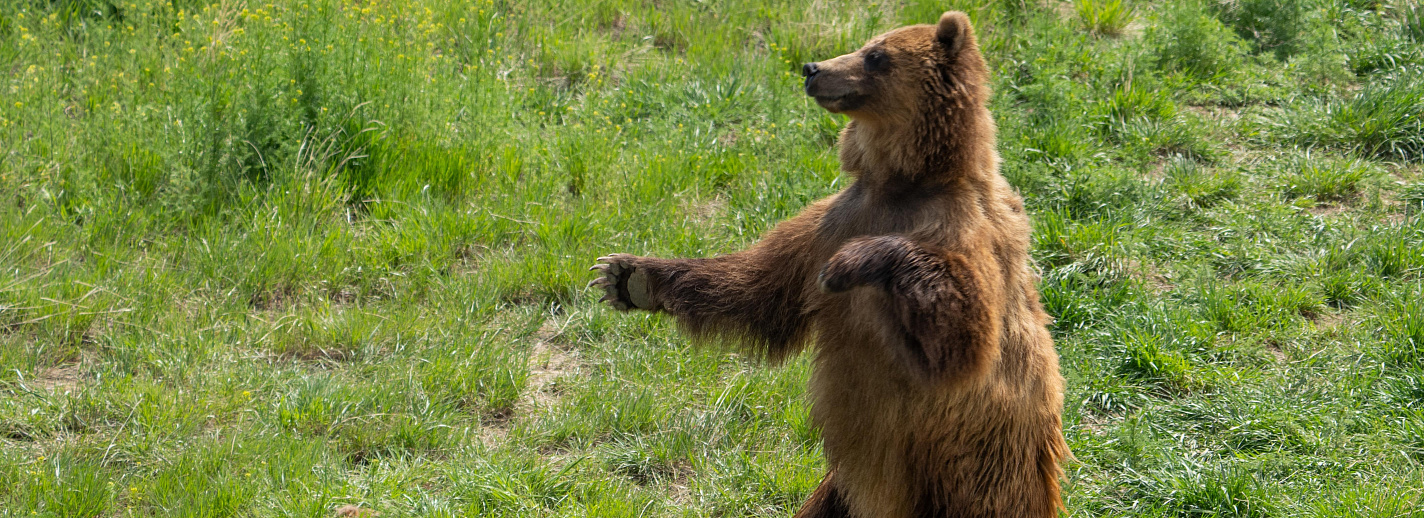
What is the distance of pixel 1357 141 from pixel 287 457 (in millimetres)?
5573

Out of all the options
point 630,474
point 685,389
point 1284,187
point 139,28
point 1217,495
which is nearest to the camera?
point 1217,495

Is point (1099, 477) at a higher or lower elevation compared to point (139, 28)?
lower

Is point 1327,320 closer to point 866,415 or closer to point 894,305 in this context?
point 866,415

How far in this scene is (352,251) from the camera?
19.5 feet

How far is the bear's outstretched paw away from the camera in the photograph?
4.25 m

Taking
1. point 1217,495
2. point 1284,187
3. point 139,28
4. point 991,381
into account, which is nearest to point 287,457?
point 991,381

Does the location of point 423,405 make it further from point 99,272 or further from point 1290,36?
point 1290,36

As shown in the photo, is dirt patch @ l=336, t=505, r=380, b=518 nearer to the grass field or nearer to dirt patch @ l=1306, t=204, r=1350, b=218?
the grass field

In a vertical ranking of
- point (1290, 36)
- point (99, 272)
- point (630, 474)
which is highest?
point (1290, 36)

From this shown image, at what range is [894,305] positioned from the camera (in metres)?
3.30

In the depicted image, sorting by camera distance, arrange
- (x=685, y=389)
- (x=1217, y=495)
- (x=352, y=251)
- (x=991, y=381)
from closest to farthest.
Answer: (x=991, y=381) < (x=1217, y=495) < (x=685, y=389) < (x=352, y=251)

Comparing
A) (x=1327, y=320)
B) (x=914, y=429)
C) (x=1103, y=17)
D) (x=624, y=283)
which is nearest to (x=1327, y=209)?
(x=1327, y=320)

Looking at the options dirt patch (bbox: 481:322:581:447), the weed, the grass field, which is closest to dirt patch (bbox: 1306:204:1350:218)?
the grass field

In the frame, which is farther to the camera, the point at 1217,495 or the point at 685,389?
the point at 685,389
